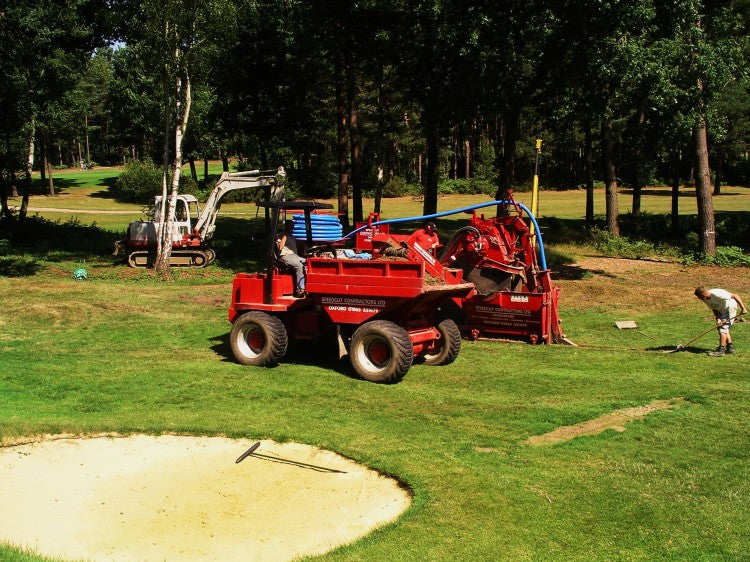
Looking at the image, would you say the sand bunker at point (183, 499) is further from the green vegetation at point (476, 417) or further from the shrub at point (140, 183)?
the shrub at point (140, 183)

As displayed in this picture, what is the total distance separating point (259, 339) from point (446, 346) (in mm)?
3525

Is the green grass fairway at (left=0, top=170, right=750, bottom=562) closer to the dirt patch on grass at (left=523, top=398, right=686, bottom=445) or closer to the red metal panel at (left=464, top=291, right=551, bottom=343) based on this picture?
the dirt patch on grass at (left=523, top=398, right=686, bottom=445)

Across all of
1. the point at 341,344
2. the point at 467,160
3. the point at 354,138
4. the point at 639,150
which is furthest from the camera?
the point at 467,160

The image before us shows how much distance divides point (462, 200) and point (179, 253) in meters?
39.1

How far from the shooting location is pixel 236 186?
28.6m

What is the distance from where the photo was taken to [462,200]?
65.4 meters

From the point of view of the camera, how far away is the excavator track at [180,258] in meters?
29.2

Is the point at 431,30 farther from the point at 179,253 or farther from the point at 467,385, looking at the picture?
the point at 467,385

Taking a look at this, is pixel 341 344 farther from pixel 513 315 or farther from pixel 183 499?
pixel 183 499

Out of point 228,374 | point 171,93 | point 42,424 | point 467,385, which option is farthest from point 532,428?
point 171,93

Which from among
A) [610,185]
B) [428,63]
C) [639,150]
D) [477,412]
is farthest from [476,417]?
[639,150]

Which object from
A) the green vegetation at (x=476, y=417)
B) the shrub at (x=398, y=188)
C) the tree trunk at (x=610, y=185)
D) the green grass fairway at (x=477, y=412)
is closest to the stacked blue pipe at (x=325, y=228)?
the green grass fairway at (x=477, y=412)

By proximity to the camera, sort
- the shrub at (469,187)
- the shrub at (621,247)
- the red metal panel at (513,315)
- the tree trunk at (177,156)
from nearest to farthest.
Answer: the red metal panel at (513,315)
the tree trunk at (177,156)
the shrub at (621,247)
the shrub at (469,187)

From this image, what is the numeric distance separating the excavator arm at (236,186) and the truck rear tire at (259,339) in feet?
39.8
